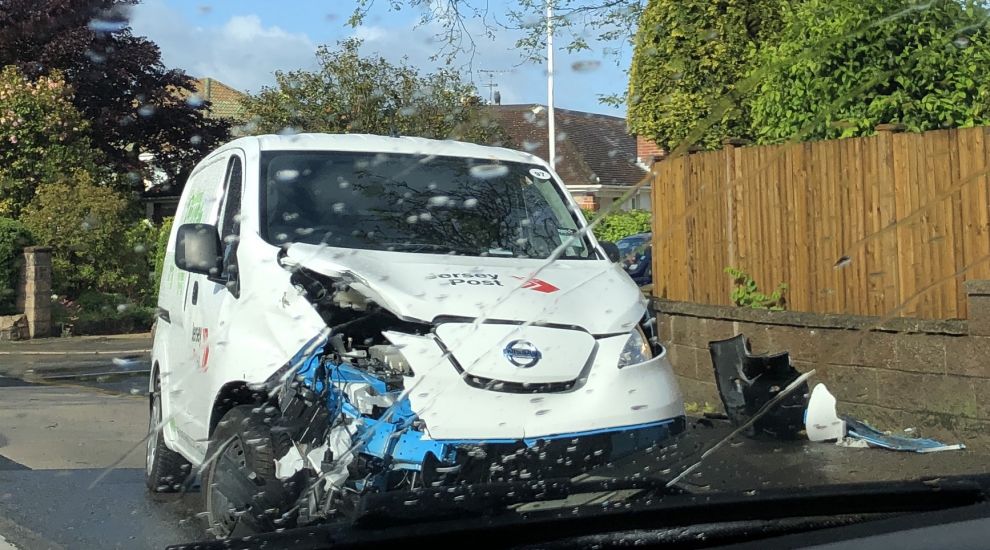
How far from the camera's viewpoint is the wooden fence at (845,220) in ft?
24.1

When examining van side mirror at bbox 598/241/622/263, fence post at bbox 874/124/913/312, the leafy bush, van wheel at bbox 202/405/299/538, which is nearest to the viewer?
van wheel at bbox 202/405/299/538

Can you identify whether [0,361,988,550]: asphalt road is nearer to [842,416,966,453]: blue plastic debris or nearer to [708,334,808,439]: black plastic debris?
[842,416,966,453]: blue plastic debris

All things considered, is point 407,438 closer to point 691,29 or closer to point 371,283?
point 371,283

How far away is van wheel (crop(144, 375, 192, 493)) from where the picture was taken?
20.7ft

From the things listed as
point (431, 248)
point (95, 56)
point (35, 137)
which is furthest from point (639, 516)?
point (35, 137)

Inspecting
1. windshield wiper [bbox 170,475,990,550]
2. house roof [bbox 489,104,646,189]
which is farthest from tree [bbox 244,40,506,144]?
windshield wiper [bbox 170,475,990,550]

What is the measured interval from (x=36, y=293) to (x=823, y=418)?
16.7 metres

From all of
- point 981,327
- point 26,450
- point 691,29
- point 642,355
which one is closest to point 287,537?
point 642,355

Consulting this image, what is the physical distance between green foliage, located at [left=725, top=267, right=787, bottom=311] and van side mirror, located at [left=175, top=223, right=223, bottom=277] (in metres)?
5.05

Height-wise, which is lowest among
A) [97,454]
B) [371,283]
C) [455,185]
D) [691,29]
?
[97,454]

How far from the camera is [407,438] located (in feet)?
12.5

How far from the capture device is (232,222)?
5160 millimetres

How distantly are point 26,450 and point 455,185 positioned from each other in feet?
Result: 15.7

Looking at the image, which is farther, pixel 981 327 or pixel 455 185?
pixel 981 327
